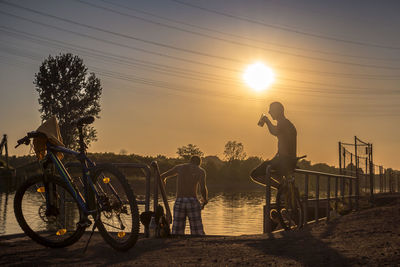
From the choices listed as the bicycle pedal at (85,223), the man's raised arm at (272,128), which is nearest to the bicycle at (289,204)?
the man's raised arm at (272,128)

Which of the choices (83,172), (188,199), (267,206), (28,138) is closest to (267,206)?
(267,206)

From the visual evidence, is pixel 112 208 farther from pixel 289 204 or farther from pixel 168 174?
pixel 289 204

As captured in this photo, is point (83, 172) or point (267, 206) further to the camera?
point (267, 206)

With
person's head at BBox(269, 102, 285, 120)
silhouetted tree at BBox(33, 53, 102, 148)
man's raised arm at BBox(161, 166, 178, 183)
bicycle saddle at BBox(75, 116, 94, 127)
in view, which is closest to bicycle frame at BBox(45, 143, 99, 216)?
bicycle saddle at BBox(75, 116, 94, 127)

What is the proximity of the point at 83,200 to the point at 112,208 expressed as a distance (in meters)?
0.35

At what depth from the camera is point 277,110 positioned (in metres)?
7.49

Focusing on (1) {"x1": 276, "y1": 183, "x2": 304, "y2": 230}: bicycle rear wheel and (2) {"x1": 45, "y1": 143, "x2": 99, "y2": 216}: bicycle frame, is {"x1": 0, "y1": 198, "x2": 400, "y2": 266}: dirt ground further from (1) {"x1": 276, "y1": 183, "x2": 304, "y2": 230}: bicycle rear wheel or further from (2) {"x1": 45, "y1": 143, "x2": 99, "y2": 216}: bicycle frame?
(1) {"x1": 276, "y1": 183, "x2": 304, "y2": 230}: bicycle rear wheel

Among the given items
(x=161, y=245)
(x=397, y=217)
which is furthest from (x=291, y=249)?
(x=397, y=217)

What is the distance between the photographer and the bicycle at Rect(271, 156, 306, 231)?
24.8ft

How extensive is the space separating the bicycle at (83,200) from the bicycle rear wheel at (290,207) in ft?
10.5

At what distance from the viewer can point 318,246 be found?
511cm

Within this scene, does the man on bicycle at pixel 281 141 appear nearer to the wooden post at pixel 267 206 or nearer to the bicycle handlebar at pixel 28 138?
the wooden post at pixel 267 206

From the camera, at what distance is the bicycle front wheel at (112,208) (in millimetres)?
4906

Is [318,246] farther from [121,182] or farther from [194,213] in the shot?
[194,213]
